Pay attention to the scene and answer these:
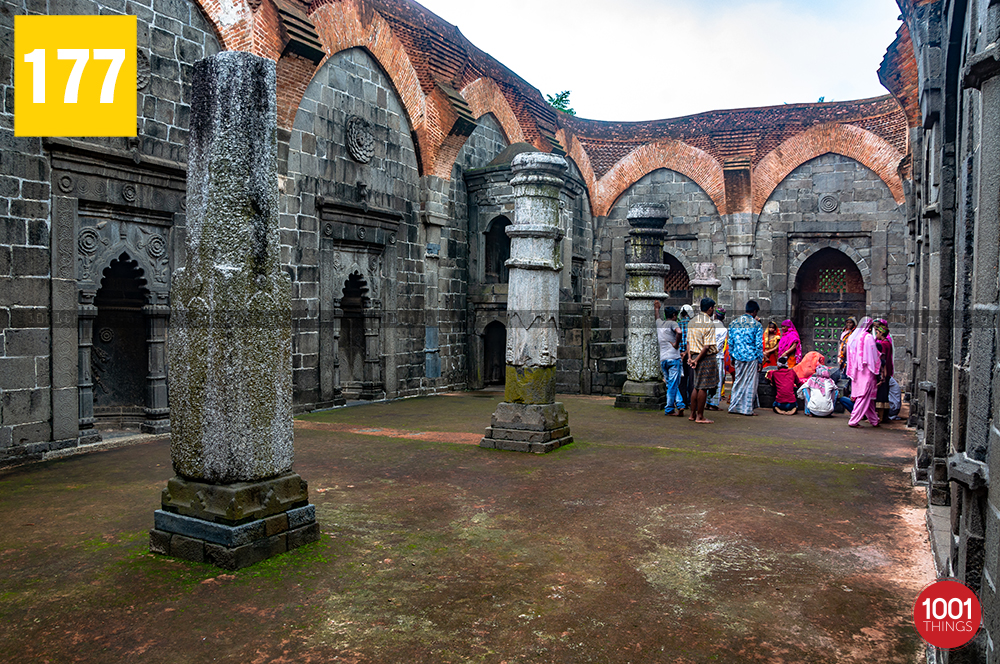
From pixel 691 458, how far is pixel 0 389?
6475mm

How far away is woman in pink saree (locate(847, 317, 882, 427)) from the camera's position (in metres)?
8.77

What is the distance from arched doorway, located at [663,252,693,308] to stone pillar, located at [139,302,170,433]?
13.5 meters

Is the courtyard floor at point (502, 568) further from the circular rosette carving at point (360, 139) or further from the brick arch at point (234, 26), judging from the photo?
the circular rosette carving at point (360, 139)

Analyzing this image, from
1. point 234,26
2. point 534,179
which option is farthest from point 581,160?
point 534,179

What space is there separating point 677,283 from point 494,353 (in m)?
6.80

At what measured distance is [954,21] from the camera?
4137mm

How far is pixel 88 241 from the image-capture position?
23.7 feet

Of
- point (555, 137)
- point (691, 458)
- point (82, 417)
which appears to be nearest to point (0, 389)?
point (82, 417)

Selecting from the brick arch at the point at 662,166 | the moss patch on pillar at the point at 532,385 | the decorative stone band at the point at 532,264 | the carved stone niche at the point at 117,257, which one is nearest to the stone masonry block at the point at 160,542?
the moss patch on pillar at the point at 532,385

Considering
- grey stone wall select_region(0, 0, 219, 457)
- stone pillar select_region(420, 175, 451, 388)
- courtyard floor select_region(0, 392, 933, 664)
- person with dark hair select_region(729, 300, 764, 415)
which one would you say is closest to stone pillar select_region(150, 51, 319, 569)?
courtyard floor select_region(0, 392, 933, 664)

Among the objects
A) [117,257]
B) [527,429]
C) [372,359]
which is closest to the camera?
[527,429]

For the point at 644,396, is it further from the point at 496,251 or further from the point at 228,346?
the point at 228,346

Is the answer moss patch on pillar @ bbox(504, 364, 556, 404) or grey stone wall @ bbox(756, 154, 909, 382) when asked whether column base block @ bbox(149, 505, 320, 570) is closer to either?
moss patch on pillar @ bbox(504, 364, 556, 404)

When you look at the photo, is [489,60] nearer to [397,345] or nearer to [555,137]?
[555,137]
